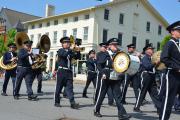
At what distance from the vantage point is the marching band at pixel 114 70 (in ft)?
25.8

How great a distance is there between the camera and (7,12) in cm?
7631

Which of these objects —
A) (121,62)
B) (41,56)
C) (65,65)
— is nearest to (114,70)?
(121,62)

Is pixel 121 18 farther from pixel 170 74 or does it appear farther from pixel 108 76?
pixel 170 74

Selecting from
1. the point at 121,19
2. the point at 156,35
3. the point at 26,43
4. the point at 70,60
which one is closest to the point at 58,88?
the point at 70,60

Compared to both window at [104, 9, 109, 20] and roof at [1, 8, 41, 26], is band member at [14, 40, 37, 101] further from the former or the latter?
roof at [1, 8, 41, 26]

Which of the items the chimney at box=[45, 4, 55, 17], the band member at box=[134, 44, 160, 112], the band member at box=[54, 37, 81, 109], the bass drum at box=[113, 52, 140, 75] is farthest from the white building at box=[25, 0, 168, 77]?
the bass drum at box=[113, 52, 140, 75]

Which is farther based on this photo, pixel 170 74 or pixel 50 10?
pixel 50 10

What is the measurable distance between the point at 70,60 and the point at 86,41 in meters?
35.8

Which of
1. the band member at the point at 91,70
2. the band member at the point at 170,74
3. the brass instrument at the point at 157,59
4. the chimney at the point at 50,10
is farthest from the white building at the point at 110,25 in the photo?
the band member at the point at 170,74

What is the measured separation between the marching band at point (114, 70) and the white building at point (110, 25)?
3074 centimetres

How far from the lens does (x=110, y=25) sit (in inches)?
1907

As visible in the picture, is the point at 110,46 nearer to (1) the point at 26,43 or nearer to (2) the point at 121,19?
(1) the point at 26,43

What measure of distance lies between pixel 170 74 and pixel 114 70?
7.61ft

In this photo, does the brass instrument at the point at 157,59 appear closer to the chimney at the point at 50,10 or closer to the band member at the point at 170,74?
the band member at the point at 170,74
